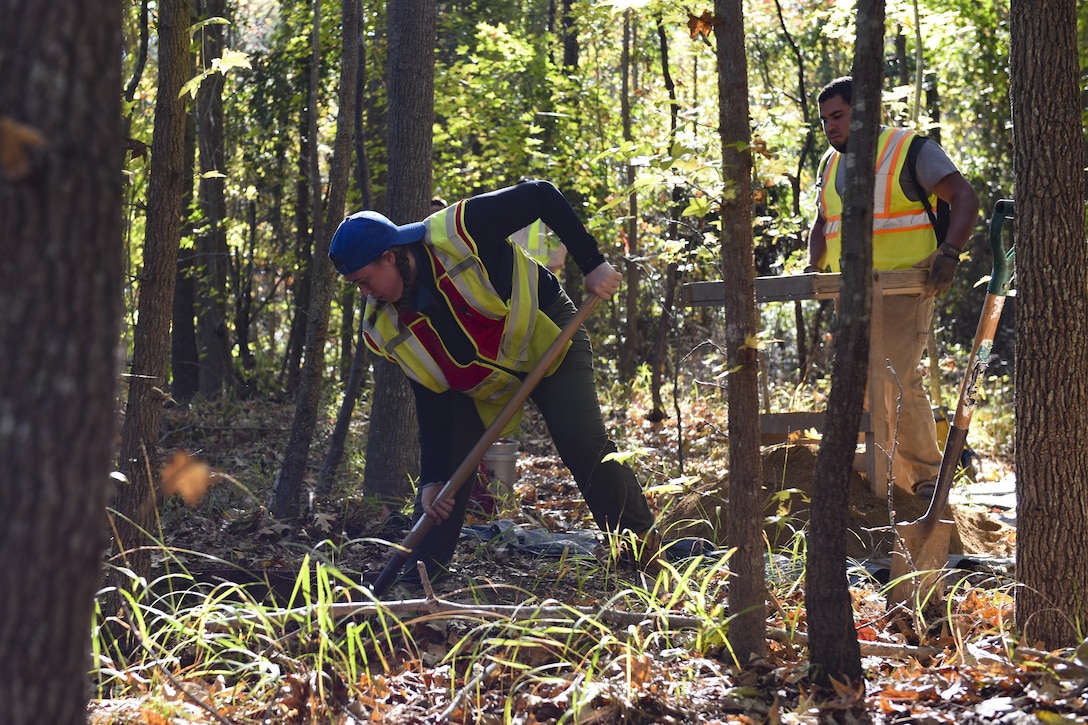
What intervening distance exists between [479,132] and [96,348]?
884cm

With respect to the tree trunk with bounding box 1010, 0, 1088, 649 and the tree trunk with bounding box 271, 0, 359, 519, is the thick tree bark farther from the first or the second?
the tree trunk with bounding box 271, 0, 359, 519

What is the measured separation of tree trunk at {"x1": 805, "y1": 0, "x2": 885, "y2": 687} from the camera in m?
2.94

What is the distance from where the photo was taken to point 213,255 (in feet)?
35.3

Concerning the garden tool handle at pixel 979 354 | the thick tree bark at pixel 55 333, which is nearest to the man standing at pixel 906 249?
the garden tool handle at pixel 979 354

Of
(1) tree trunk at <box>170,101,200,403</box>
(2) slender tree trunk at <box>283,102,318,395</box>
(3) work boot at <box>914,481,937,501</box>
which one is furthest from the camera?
(2) slender tree trunk at <box>283,102,318,395</box>

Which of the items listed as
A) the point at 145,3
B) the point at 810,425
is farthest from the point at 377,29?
the point at 810,425

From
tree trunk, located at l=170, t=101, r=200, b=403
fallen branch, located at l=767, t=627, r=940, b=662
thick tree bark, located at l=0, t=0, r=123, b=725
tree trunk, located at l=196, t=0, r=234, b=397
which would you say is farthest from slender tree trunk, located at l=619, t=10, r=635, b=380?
thick tree bark, located at l=0, t=0, r=123, b=725

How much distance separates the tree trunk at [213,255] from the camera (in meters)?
10.8

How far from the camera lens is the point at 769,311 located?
15633 mm

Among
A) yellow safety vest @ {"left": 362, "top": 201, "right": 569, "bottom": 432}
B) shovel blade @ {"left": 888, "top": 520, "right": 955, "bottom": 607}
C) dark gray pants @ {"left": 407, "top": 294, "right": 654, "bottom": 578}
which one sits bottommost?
shovel blade @ {"left": 888, "top": 520, "right": 955, "bottom": 607}

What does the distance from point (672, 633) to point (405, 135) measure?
3970 mm

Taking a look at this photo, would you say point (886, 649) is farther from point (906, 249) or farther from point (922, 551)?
point (906, 249)

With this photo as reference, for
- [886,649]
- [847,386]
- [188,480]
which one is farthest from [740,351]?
[188,480]

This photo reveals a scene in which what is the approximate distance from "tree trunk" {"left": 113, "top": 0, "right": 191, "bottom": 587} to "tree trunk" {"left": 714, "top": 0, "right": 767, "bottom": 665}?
80.5 inches
